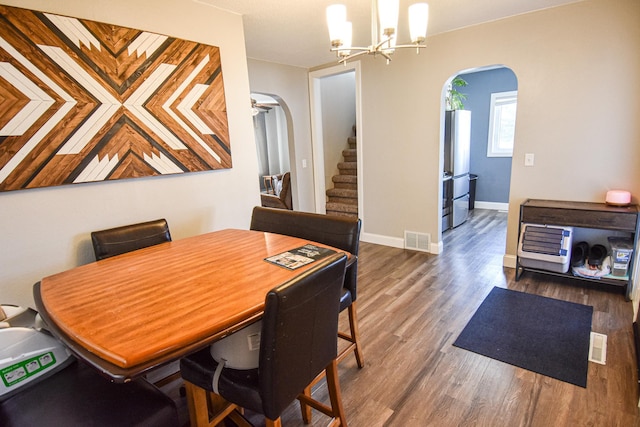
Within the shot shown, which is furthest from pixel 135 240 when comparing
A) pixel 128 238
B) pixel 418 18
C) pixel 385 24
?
pixel 418 18

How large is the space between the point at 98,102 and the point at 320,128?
3075mm

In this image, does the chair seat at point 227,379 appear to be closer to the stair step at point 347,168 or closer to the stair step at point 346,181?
the stair step at point 346,181

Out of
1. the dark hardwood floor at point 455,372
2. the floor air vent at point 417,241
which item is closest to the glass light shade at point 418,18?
the dark hardwood floor at point 455,372

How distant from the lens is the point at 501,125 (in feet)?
18.9

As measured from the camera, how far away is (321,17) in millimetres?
2762

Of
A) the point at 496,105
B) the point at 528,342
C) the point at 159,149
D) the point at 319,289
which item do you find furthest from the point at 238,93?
the point at 496,105

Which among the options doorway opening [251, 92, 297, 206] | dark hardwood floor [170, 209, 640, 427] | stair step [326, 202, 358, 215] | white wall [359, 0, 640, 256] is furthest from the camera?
doorway opening [251, 92, 297, 206]

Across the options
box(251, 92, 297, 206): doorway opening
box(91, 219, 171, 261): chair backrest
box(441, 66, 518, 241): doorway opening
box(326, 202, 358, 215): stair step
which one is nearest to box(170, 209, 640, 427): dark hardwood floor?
box(91, 219, 171, 261): chair backrest

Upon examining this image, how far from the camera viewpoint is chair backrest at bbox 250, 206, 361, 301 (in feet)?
5.95

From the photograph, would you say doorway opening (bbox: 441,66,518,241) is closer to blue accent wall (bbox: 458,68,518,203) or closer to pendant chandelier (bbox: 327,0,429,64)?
blue accent wall (bbox: 458,68,518,203)

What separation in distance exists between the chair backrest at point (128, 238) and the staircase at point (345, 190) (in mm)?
3037

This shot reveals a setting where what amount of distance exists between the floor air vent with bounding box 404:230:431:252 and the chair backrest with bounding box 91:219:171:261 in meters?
2.88

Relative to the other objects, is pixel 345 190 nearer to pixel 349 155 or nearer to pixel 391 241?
pixel 349 155

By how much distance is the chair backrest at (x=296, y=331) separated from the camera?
954 millimetres
